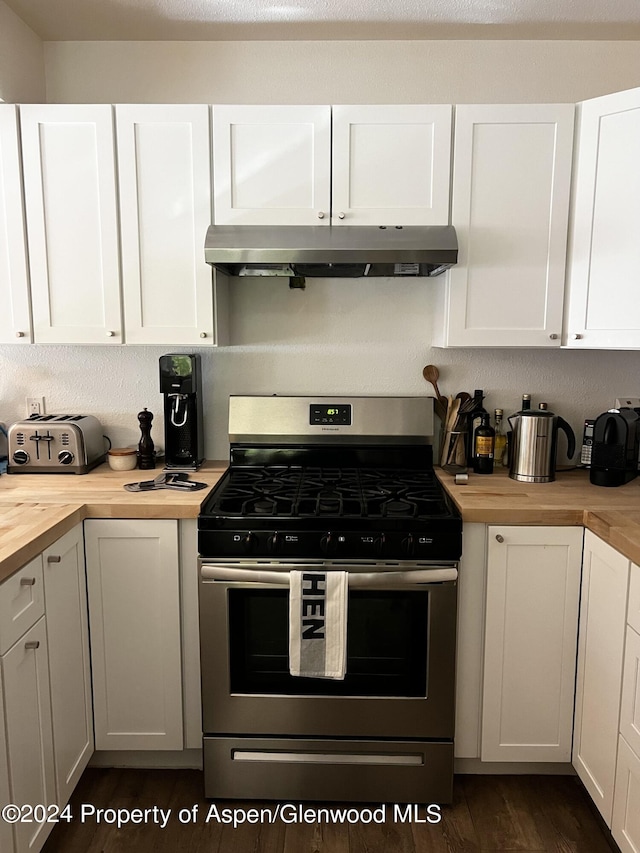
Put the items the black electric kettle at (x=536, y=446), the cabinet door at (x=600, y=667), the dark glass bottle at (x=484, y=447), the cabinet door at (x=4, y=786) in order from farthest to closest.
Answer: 1. the dark glass bottle at (x=484, y=447)
2. the black electric kettle at (x=536, y=446)
3. the cabinet door at (x=600, y=667)
4. the cabinet door at (x=4, y=786)

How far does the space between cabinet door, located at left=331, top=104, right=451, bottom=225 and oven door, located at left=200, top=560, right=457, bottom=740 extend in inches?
49.8

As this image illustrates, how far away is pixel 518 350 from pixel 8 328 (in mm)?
1948

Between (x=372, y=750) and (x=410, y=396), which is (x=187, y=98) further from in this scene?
(x=372, y=750)

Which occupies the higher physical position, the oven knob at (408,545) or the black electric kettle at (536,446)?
the black electric kettle at (536,446)

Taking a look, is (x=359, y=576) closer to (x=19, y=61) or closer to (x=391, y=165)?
(x=391, y=165)

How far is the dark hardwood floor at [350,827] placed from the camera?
1.88m

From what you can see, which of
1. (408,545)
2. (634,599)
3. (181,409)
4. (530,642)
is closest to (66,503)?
(181,409)

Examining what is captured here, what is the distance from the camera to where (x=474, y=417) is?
2.51 metres

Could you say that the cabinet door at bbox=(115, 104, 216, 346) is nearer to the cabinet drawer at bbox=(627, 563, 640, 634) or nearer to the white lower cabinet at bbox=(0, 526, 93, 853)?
the white lower cabinet at bbox=(0, 526, 93, 853)

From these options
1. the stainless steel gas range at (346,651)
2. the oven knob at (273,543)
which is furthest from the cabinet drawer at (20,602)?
the oven knob at (273,543)

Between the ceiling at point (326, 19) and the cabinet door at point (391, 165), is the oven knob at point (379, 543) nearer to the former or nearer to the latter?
the cabinet door at point (391, 165)

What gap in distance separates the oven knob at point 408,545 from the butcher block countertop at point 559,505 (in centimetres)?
A: 19

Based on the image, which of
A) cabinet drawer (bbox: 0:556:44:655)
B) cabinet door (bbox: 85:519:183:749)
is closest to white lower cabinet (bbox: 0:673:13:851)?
cabinet drawer (bbox: 0:556:44:655)

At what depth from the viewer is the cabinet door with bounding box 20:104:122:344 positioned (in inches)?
85.9
